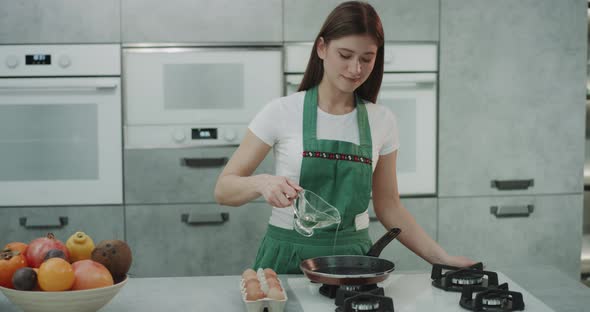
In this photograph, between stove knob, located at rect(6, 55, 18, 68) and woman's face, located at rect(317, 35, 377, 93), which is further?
stove knob, located at rect(6, 55, 18, 68)

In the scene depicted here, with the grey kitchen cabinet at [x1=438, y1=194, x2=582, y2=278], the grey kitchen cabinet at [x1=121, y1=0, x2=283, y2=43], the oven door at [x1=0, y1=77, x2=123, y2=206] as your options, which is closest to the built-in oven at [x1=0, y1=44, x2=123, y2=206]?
the oven door at [x1=0, y1=77, x2=123, y2=206]

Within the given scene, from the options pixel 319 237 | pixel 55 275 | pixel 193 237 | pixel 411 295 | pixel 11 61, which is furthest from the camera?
pixel 193 237

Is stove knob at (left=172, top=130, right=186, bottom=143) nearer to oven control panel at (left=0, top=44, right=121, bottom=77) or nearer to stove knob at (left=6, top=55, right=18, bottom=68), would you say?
oven control panel at (left=0, top=44, right=121, bottom=77)

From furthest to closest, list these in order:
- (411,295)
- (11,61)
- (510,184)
Answer: (510,184) → (11,61) → (411,295)

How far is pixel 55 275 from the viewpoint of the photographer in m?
1.26

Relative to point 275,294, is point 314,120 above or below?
above

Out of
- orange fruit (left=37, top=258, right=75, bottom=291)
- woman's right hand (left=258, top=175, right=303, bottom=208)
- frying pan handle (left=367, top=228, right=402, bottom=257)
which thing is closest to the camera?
orange fruit (left=37, top=258, right=75, bottom=291)

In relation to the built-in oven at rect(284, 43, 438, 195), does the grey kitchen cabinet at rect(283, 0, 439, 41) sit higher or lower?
higher

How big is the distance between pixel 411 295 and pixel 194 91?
1748 mm

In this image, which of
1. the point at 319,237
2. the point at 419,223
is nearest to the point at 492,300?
the point at 319,237

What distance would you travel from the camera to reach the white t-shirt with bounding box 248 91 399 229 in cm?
188

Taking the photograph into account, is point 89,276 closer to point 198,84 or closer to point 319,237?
point 319,237

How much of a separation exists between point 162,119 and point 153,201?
37 cm

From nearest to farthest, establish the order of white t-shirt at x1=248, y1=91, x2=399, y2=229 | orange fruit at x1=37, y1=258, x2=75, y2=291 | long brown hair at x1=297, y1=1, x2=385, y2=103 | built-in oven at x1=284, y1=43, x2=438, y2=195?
orange fruit at x1=37, y1=258, x2=75, y2=291, long brown hair at x1=297, y1=1, x2=385, y2=103, white t-shirt at x1=248, y1=91, x2=399, y2=229, built-in oven at x1=284, y1=43, x2=438, y2=195
